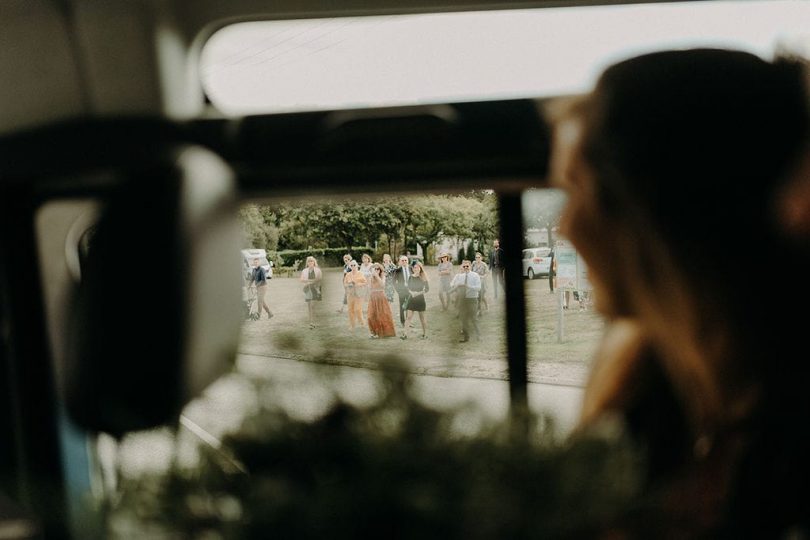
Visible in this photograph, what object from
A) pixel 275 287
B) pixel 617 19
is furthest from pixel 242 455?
pixel 617 19

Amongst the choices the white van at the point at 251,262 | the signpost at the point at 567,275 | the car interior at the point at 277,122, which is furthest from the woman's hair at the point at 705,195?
the white van at the point at 251,262

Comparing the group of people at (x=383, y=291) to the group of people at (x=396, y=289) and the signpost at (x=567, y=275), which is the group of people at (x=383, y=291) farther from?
the signpost at (x=567, y=275)

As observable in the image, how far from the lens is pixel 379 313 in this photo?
1.23 meters

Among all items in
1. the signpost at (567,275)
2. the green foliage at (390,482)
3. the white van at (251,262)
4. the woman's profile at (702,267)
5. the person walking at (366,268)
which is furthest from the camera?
the white van at (251,262)

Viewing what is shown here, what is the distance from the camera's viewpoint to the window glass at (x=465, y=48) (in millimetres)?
1626

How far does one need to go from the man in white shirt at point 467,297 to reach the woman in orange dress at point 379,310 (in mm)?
136

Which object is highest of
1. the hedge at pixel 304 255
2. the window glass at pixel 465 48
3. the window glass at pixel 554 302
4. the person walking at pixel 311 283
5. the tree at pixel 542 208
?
the window glass at pixel 465 48

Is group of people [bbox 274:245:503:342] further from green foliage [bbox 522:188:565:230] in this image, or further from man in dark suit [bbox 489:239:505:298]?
green foliage [bbox 522:188:565:230]

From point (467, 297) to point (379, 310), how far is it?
0.22m

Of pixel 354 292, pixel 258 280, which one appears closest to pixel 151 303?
pixel 258 280

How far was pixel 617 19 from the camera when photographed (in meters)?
1.72

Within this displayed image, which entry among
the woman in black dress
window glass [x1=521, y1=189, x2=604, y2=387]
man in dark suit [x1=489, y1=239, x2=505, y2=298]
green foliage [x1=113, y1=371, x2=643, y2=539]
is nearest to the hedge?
the woman in black dress

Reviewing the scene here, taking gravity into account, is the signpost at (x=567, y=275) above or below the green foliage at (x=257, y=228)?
below

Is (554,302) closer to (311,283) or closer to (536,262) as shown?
(536,262)
